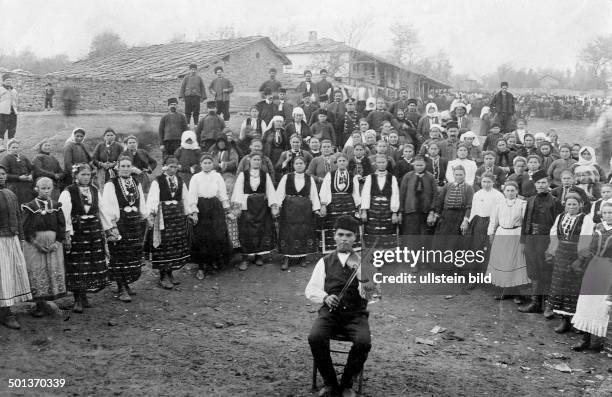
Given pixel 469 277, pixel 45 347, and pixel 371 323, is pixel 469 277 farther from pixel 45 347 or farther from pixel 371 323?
pixel 45 347

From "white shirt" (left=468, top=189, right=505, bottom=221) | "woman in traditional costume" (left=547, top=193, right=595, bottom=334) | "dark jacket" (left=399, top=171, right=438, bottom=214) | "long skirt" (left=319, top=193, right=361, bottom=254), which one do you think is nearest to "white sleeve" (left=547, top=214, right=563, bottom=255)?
"woman in traditional costume" (left=547, top=193, right=595, bottom=334)

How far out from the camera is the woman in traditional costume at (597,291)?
21.6 ft

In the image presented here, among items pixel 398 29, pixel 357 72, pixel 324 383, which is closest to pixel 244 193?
pixel 324 383

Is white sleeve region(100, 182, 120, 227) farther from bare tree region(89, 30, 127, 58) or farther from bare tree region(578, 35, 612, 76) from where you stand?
bare tree region(89, 30, 127, 58)

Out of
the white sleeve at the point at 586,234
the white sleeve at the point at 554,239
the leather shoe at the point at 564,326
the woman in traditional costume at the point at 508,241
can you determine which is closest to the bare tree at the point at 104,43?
the woman in traditional costume at the point at 508,241

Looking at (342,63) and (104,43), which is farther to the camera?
(104,43)

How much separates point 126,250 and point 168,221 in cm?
82

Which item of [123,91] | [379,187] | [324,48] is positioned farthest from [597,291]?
[324,48]

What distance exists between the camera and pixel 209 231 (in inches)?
359

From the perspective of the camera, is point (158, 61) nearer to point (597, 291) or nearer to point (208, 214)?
point (208, 214)

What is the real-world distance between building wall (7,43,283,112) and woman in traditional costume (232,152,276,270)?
43.7 feet

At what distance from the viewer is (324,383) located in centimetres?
533

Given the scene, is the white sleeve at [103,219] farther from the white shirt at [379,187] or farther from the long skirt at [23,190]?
the white shirt at [379,187]

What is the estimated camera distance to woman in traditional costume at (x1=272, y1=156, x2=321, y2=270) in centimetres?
948
